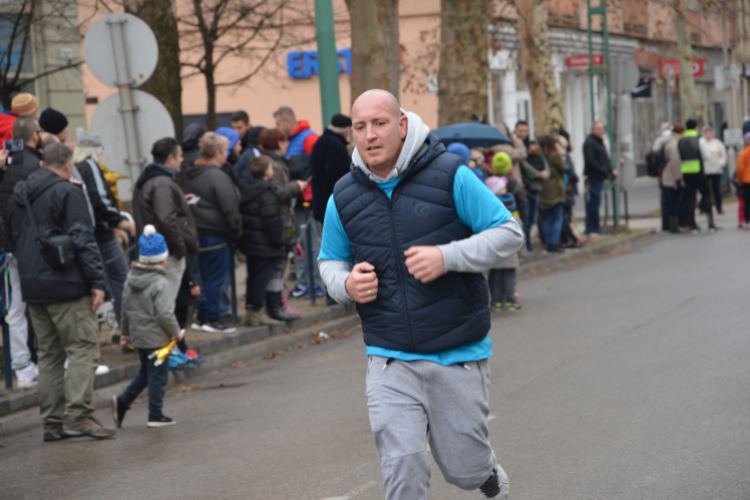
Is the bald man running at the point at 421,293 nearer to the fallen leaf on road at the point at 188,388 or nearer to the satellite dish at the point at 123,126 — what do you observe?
the fallen leaf on road at the point at 188,388

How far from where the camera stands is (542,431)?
6.45m

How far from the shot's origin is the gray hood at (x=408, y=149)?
396 centimetres

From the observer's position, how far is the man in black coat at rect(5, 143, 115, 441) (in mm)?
6949

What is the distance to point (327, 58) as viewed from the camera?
12422 mm

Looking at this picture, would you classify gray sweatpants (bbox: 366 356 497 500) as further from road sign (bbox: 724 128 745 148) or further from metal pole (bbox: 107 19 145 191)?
road sign (bbox: 724 128 745 148)

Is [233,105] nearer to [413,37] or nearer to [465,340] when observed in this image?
[413,37]

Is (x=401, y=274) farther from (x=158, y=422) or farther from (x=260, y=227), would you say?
(x=260, y=227)

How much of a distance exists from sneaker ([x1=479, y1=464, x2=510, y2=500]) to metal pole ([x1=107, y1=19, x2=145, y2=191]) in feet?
21.1

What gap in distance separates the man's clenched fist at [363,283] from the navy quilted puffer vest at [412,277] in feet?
0.22

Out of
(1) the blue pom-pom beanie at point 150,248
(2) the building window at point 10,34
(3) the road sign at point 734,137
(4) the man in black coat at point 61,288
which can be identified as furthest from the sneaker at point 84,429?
(3) the road sign at point 734,137

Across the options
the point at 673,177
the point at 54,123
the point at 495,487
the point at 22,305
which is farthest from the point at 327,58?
the point at 673,177

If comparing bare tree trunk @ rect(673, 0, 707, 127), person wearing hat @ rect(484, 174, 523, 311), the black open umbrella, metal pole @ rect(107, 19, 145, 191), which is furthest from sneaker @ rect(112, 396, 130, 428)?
bare tree trunk @ rect(673, 0, 707, 127)

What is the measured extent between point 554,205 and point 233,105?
701 inches

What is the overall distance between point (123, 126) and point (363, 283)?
637 centimetres
